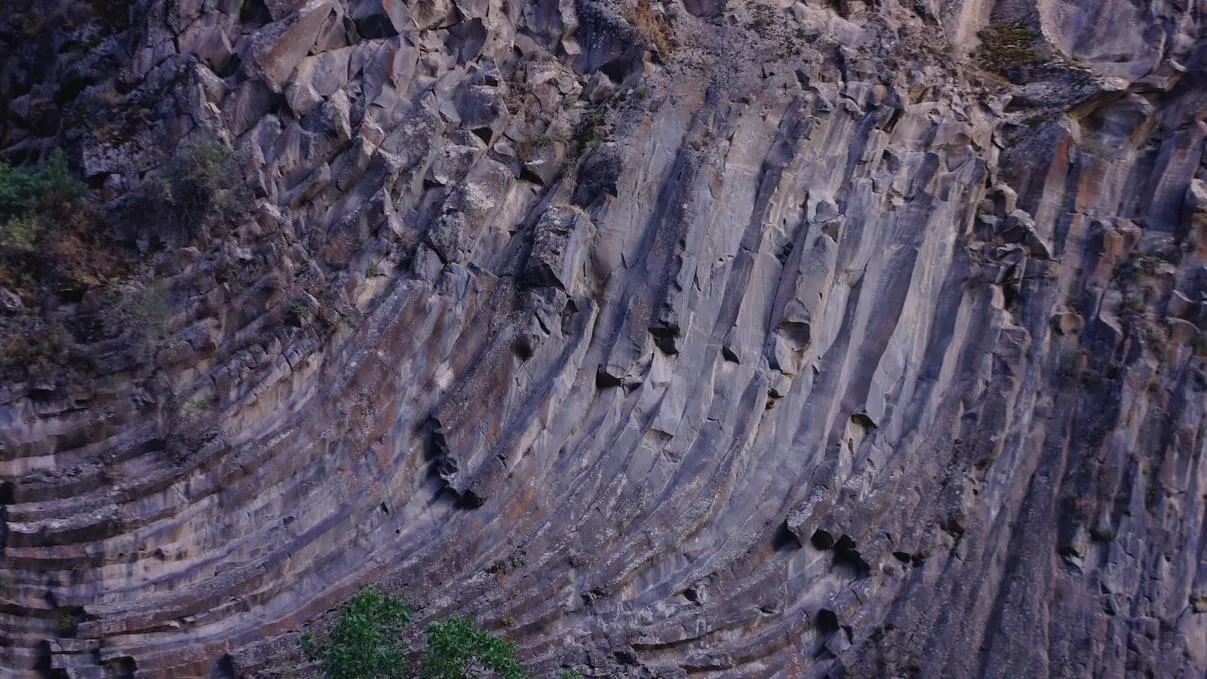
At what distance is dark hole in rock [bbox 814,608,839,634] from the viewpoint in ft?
69.3

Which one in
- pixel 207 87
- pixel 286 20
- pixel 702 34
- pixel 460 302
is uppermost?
pixel 702 34

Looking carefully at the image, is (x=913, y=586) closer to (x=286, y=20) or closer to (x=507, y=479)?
(x=507, y=479)

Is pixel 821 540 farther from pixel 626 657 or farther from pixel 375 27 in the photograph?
pixel 375 27

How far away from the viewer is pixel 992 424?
23.2 metres

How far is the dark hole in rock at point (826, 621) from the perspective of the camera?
69.3 feet

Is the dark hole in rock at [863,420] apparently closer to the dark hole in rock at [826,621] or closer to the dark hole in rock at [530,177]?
the dark hole in rock at [826,621]

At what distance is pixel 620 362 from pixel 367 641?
6930 millimetres

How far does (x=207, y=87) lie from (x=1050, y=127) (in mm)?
15846

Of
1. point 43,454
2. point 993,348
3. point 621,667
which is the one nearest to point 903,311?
point 993,348

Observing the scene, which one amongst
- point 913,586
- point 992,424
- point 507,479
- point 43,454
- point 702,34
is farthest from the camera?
point 702,34

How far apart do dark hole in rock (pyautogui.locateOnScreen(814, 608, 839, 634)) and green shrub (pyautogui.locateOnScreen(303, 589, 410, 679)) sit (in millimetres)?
7232

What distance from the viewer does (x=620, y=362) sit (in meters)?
21.7

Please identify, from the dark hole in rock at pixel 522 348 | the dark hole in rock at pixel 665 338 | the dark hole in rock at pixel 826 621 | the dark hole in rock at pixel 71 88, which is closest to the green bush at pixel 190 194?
the dark hole in rock at pixel 71 88

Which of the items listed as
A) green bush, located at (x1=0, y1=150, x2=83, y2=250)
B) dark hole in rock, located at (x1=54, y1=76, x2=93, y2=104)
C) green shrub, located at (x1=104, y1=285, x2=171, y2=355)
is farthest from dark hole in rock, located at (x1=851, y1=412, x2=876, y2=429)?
dark hole in rock, located at (x1=54, y1=76, x2=93, y2=104)
